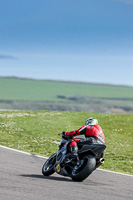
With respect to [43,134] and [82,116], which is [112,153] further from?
[82,116]

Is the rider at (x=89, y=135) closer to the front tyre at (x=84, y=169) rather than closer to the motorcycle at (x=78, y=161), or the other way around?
the motorcycle at (x=78, y=161)

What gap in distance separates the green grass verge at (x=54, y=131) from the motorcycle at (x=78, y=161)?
4.35 m

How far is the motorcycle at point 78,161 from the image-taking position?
10.7m

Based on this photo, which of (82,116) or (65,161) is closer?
(65,161)

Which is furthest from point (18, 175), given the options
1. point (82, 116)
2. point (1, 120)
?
point (82, 116)

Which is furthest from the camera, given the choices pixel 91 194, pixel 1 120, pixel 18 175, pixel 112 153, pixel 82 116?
pixel 82 116

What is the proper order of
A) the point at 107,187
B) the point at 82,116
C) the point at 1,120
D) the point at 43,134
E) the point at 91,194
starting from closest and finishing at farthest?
the point at 91,194 < the point at 107,187 < the point at 43,134 < the point at 1,120 < the point at 82,116

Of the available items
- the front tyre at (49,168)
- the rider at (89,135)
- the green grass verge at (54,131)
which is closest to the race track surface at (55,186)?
the front tyre at (49,168)

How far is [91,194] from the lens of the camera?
355 inches

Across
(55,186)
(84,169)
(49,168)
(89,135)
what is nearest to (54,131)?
(49,168)

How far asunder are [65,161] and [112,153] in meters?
9.93

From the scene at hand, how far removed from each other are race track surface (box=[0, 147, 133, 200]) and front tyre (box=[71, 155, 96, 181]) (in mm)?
199

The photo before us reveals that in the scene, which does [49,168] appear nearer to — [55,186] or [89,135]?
[89,135]

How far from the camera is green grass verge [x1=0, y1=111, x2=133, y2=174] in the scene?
19.7m
